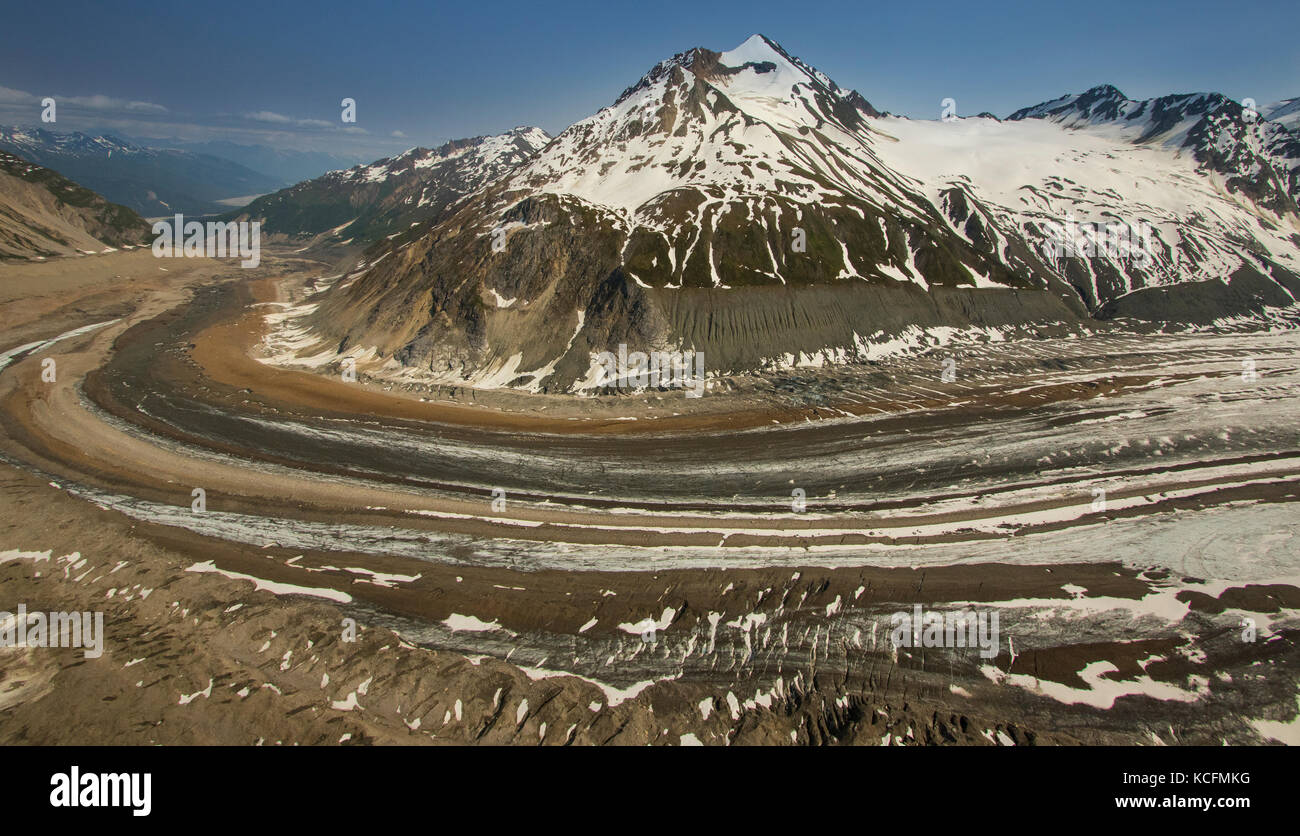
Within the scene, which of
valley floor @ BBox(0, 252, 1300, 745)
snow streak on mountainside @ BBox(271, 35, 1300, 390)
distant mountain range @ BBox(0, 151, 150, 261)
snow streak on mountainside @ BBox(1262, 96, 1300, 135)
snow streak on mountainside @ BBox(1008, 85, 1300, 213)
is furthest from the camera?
snow streak on mountainside @ BBox(1262, 96, 1300, 135)

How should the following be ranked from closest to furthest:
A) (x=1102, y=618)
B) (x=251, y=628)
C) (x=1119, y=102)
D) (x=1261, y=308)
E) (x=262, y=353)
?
1. (x=251, y=628)
2. (x=1102, y=618)
3. (x=262, y=353)
4. (x=1261, y=308)
5. (x=1119, y=102)

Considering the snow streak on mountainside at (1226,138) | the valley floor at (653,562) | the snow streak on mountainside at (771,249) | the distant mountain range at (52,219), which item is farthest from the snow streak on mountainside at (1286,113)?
the distant mountain range at (52,219)

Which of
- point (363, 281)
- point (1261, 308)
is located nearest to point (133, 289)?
point (363, 281)

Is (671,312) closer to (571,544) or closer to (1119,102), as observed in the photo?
(571,544)

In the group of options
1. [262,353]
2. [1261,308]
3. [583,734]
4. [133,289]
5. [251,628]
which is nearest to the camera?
[583,734]

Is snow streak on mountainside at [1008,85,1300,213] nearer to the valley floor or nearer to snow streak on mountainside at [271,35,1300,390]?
snow streak on mountainside at [271,35,1300,390]

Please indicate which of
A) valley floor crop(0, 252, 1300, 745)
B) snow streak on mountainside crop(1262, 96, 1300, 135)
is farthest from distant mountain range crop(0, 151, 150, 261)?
snow streak on mountainside crop(1262, 96, 1300, 135)

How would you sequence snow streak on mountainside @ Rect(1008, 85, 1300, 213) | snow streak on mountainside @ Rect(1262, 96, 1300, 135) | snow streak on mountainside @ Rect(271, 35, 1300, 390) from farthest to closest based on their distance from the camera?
snow streak on mountainside @ Rect(1262, 96, 1300, 135) < snow streak on mountainside @ Rect(1008, 85, 1300, 213) < snow streak on mountainside @ Rect(271, 35, 1300, 390)
